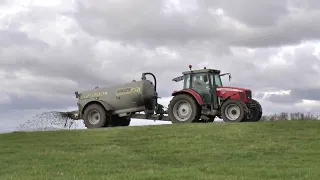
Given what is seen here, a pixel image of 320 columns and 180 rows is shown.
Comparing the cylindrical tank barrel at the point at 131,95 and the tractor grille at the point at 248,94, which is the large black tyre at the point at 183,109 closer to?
the cylindrical tank barrel at the point at 131,95

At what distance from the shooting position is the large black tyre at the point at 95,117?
25.2 meters

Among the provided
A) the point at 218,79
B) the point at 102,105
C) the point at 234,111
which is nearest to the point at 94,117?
the point at 102,105

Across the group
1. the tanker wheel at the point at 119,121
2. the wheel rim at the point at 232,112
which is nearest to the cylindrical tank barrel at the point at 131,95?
the tanker wheel at the point at 119,121

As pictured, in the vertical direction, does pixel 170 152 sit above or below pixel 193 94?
below

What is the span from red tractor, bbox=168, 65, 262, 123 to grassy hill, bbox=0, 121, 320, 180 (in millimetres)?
1874

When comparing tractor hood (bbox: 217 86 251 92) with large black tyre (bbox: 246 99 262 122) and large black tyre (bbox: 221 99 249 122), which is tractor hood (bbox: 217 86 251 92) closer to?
large black tyre (bbox: 221 99 249 122)

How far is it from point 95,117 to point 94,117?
0.19 feet

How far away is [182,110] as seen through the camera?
2383 centimetres

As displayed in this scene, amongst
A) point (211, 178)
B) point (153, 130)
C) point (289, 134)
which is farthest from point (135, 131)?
point (211, 178)

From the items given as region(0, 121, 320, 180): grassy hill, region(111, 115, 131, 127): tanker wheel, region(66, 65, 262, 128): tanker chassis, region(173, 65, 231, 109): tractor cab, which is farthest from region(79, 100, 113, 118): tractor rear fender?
region(173, 65, 231, 109): tractor cab

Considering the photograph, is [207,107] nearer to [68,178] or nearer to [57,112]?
[57,112]

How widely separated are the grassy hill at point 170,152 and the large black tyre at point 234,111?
1.53 meters

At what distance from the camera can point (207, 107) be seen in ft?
77.0

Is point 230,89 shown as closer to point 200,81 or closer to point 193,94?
point 200,81
